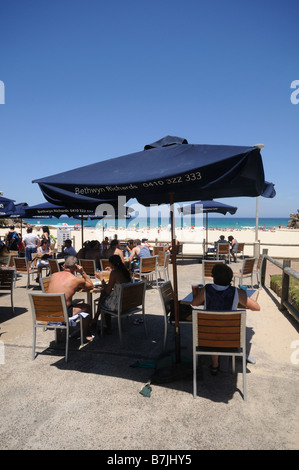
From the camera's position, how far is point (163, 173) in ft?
9.23

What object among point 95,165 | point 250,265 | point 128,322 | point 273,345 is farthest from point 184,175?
point 250,265

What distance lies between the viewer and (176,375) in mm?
3209

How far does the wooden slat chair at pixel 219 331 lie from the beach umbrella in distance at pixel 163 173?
642 millimetres

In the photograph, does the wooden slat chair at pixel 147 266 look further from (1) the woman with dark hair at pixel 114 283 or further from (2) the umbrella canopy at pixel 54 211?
(1) the woman with dark hair at pixel 114 283

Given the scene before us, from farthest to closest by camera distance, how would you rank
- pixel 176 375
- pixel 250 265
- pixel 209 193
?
pixel 250 265 < pixel 209 193 < pixel 176 375

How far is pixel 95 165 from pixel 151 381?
2.57 metres

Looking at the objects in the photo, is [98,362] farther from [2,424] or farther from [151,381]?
[2,424]

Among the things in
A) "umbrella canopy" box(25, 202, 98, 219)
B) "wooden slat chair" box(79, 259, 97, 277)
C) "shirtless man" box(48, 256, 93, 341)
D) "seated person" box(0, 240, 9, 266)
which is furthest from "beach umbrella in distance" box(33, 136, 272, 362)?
"seated person" box(0, 240, 9, 266)

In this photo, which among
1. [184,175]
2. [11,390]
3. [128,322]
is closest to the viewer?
[184,175]

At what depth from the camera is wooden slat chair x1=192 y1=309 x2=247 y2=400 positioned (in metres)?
2.82

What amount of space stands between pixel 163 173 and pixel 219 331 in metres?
1.61

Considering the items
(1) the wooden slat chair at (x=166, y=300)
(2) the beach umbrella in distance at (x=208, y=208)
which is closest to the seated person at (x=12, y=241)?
(2) the beach umbrella in distance at (x=208, y=208)

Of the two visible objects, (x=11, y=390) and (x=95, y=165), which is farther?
(x=95, y=165)

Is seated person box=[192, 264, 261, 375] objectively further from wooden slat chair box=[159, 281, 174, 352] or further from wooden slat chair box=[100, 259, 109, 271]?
wooden slat chair box=[100, 259, 109, 271]
